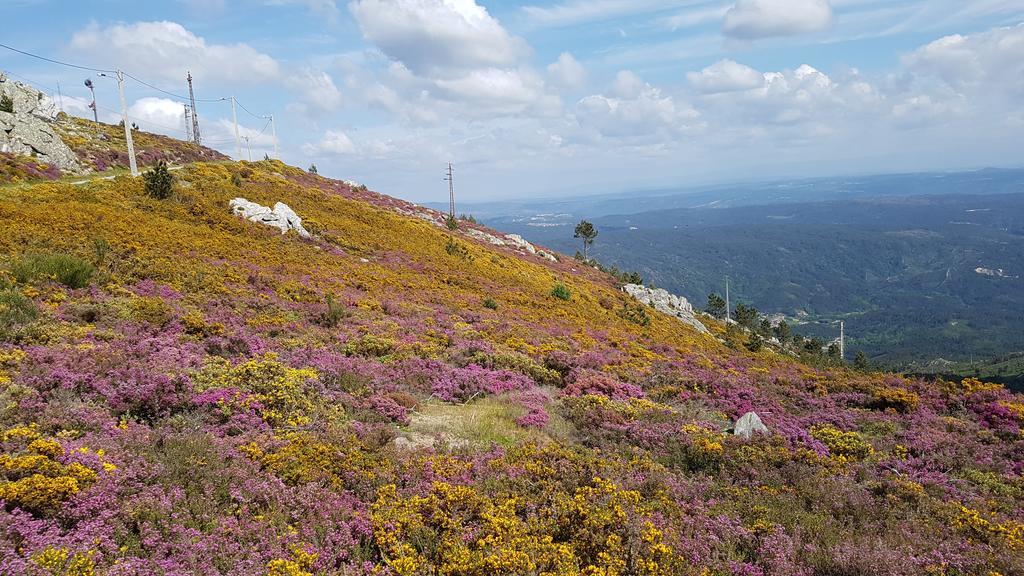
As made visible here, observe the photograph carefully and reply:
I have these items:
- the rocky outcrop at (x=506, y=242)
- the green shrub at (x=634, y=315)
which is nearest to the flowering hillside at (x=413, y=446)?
the green shrub at (x=634, y=315)

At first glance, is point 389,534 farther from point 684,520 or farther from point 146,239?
point 146,239

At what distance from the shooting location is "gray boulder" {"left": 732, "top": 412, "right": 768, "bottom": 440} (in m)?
11.1

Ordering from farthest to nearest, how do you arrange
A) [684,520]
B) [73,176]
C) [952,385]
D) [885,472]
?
1. [73,176]
2. [952,385]
3. [885,472]
4. [684,520]

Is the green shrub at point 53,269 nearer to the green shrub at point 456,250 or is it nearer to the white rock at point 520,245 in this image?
the green shrub at point 456,250

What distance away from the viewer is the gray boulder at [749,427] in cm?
1105

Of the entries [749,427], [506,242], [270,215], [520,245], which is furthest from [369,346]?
[520,245]

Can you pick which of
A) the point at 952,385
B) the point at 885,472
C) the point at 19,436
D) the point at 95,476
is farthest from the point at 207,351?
the point at 952,385

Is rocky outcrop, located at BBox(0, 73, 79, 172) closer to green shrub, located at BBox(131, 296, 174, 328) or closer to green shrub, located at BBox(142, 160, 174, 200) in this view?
green shrub, located at BBox(142, 160, 174, 200)

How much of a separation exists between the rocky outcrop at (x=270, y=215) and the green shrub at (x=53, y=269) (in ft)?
46.8

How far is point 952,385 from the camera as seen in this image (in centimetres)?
1459

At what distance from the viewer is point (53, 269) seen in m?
13.6

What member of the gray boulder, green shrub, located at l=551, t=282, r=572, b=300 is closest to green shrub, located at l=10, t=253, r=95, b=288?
the gray boulder

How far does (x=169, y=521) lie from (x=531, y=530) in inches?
173

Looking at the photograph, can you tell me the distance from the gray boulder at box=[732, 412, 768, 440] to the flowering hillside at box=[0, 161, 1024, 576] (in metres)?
0.44
